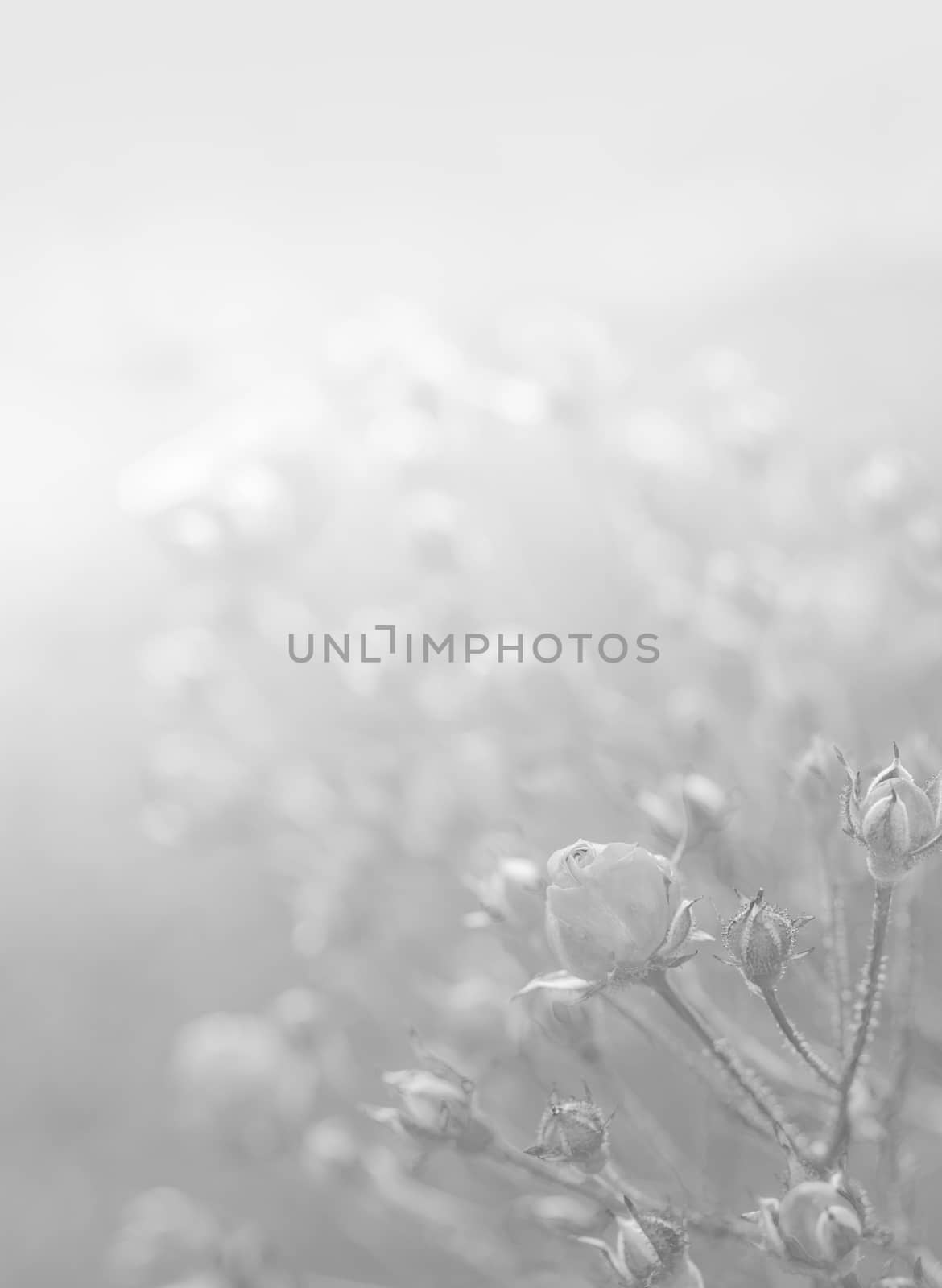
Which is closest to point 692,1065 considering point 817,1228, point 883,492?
point 817,1228

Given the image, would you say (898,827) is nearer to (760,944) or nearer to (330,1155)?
(760,944)

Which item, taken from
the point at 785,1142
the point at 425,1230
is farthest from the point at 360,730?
the point at 785,1142

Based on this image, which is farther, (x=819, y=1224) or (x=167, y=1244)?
(x=167, y=1244)

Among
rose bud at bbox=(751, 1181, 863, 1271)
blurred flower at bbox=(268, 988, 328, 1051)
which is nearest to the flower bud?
rose bud at bbox=(751, 1181, 863, 1271)

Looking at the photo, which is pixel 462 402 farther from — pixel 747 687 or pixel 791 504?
pixel 747 687

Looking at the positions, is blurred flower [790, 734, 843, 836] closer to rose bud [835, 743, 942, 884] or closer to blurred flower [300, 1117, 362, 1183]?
rose bud [835, 743, 942, 884]

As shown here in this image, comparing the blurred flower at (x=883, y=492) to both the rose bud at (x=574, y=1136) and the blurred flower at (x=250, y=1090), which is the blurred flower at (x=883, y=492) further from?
the blurred flower at (x=250, y=1090)
